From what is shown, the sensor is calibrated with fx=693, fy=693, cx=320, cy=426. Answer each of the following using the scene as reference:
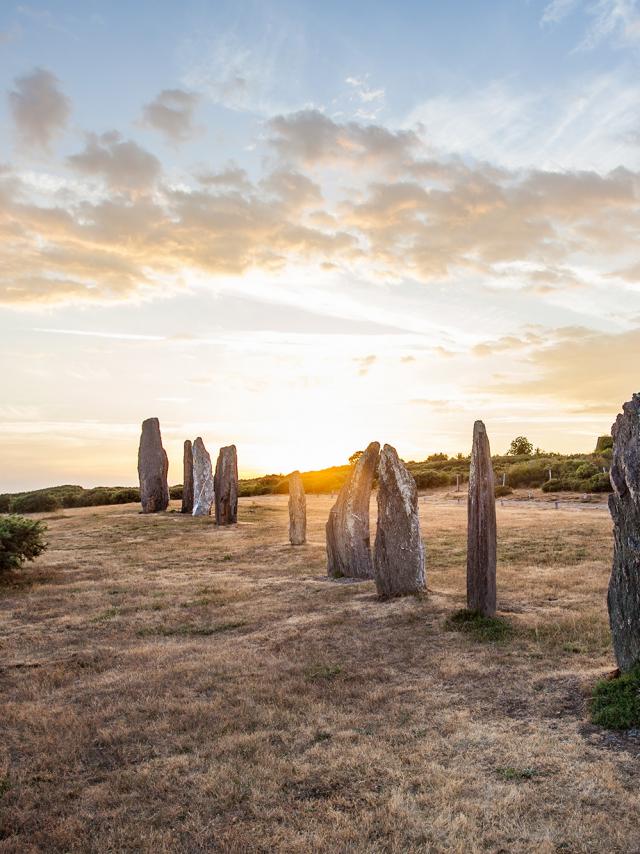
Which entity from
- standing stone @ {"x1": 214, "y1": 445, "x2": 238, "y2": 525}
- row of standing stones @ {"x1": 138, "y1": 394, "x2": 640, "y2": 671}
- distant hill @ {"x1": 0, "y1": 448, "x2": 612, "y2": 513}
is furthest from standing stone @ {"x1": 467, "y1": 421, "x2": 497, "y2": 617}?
distant hill @ {"x1": 0, "y1": 448, "x2": 612, "y2": 513}

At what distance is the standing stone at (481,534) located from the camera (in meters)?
12.6

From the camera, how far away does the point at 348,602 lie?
15.2 metres

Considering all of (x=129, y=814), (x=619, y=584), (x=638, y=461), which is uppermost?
(x=638, y=461)

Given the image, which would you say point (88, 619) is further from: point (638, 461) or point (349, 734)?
point (638, 461)

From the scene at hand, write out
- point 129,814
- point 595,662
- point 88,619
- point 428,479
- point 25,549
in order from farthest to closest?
point 428,479 → point 25,549 → point 88,619 → point 595,662 → point 129,814

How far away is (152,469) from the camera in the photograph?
130ft

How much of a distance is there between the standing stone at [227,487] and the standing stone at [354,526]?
560 inches

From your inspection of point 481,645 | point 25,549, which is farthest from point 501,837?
point 25,549

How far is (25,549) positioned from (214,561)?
5.78 metres

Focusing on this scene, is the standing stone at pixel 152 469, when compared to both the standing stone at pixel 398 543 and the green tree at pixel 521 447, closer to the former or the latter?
the standing stone at pixel 398 543

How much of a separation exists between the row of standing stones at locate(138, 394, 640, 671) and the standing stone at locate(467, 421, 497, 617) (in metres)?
0.02

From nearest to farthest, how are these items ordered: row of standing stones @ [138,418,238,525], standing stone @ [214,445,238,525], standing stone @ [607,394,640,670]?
1. standing stone @ [607,394,640,670]
2. standing stone @ [214,445,238,525]
3. row of standing stones @ [138,418,238,525]

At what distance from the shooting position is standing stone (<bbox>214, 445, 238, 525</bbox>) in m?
32.6

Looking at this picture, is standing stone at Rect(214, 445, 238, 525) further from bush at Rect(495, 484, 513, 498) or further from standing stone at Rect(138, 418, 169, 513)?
bush at Rect(495, 484, 513, 498)
